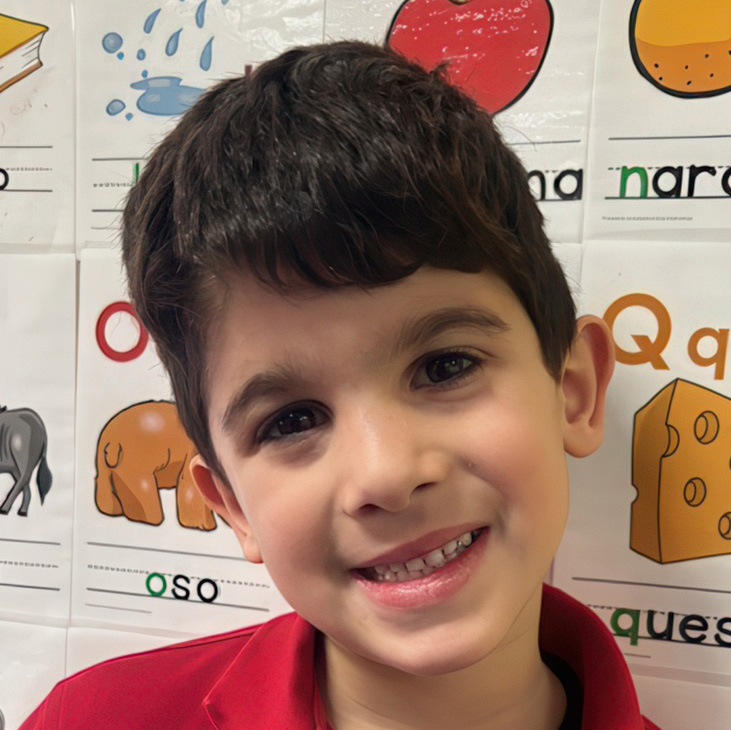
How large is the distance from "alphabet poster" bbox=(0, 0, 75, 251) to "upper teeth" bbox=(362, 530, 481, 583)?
518 mm

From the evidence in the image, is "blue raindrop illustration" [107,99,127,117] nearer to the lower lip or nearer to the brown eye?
the brown eye

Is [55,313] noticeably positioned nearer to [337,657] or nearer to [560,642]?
[337,657]

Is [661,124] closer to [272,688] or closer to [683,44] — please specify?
[683,44]

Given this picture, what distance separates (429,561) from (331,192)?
0.25m

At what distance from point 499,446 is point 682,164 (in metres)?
0.33

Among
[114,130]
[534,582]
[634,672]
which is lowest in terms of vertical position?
[634,672]

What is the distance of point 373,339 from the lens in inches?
17.8

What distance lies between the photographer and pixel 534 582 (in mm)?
505

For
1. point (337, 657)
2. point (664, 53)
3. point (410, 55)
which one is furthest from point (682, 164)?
point (337, 657)

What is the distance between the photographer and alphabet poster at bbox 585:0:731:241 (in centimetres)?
61

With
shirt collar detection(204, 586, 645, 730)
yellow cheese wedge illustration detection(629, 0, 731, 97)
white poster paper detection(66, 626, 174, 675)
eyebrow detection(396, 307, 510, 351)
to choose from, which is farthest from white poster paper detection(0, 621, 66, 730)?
yellow cheese wedge illustration detection(629, 0, 731, 97)

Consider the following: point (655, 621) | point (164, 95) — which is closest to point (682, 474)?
point (655, 621)

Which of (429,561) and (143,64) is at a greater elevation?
(143,64)

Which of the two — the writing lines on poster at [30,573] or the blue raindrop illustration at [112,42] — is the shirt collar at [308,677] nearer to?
the writing lines on poster at [30,573]
